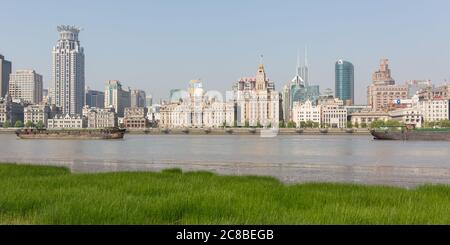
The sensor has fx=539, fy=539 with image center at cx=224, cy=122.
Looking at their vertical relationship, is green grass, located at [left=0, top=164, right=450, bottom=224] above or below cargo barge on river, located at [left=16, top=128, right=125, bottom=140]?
above

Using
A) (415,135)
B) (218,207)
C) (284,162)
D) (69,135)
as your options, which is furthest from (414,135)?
(218,207)

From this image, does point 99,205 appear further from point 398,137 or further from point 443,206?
point 398,137

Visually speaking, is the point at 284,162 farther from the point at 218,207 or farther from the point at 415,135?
the point at 415,135

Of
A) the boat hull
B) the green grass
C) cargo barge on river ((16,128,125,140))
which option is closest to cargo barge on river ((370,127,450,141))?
the boat hull

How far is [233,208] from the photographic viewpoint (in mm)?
9914

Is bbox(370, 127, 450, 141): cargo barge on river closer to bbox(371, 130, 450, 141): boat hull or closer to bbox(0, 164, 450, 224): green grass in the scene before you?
bbox(371, 130, 450, 141): boat hull

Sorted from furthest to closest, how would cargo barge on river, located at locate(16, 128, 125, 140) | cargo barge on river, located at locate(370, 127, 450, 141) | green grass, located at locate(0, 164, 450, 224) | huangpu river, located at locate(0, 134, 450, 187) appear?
cargo barge on river, located at locate(16, 128, 125, 140) < cargo barge on river, located at locate(370, 127, 450, 141) < huangpu river, located at locate(0, 134, 450, 187) < green grass, located at locate(0, 164, 450, 224)

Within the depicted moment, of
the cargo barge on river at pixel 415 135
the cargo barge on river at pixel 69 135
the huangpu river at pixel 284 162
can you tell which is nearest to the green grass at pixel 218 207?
the huangpu river at pixel 284 162

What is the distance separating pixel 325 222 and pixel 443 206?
375 centimetres

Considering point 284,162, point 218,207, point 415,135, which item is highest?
point 218,207

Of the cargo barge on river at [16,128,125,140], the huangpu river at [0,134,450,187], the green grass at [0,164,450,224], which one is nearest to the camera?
the green grass at [0,164,450,224]

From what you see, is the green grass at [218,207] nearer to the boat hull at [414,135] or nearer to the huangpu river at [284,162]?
the huangpu river at [284,162]

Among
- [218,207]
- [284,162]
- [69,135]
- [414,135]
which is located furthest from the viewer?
[69,135]
